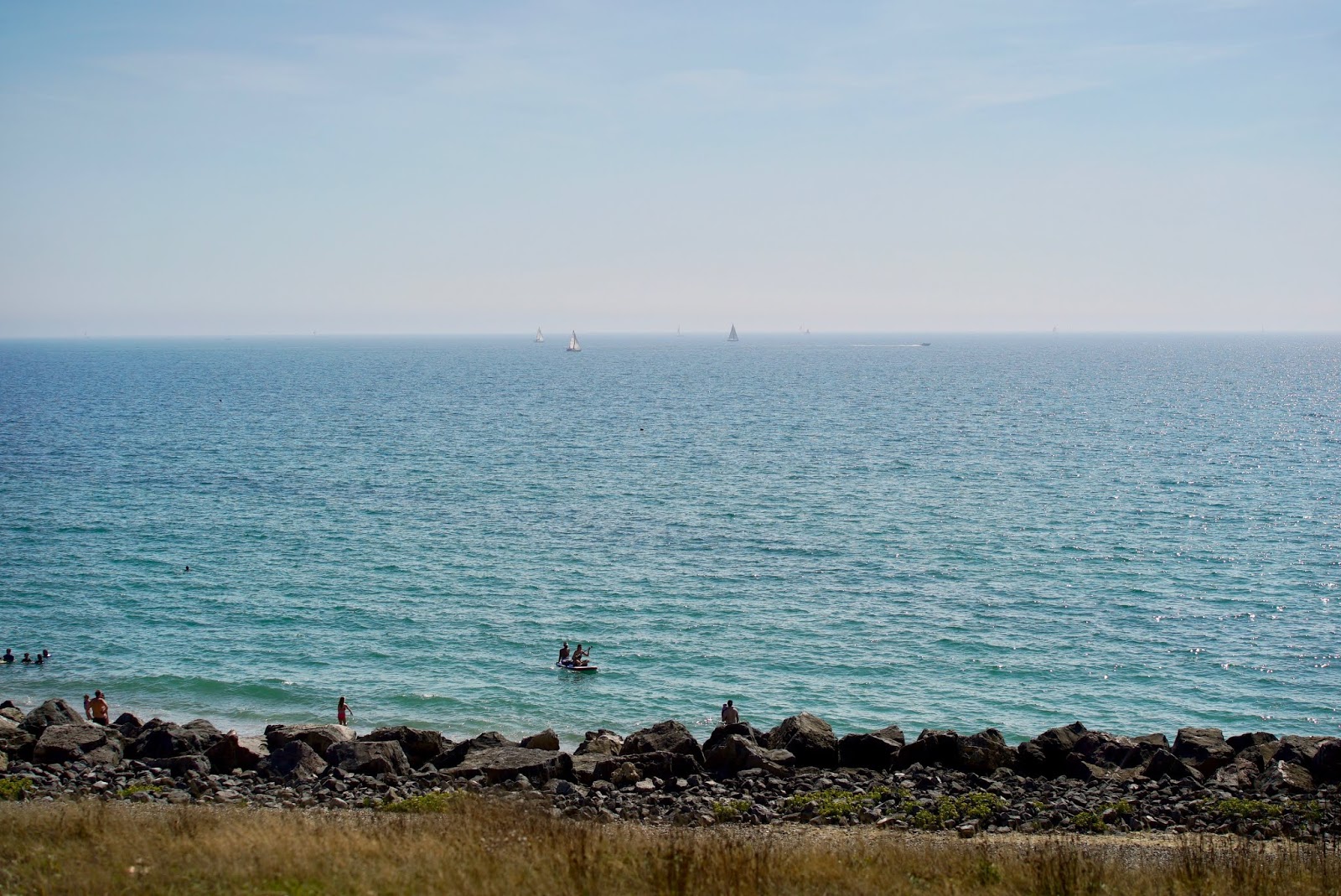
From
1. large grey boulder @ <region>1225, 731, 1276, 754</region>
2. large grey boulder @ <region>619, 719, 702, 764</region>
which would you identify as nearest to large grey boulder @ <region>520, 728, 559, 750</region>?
large grey boulder @ <region>619, 719, 702, 764</region>

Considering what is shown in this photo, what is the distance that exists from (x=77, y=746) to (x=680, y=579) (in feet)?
88.0

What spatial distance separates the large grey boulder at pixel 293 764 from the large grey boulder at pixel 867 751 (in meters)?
12.5

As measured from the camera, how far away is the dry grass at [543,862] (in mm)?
14586

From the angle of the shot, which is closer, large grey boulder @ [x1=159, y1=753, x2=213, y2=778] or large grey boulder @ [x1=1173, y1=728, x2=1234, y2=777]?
large grey boulder @ [x1=159, y1=753, x2=213, y2=778]

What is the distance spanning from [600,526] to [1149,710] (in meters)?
32.0

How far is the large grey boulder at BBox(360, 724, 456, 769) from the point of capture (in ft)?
87.8

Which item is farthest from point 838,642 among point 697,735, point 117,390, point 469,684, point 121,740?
point 117,390

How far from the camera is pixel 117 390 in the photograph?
557 ft

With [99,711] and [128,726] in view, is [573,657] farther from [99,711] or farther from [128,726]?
[99,711]

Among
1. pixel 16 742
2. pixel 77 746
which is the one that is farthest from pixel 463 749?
pixel 16 742

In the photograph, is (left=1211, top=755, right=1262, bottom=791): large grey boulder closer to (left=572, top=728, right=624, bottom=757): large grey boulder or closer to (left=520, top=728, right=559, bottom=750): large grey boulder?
(left=572, top=728, right=624, bottom=757): large grey boulder

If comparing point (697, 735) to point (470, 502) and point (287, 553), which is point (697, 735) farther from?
point (470, 502)

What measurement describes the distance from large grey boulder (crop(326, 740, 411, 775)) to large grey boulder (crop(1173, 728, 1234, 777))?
61.5 feet

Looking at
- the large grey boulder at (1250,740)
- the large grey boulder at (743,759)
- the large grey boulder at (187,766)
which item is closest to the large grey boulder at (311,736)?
the large grey boulder at (187,766)
